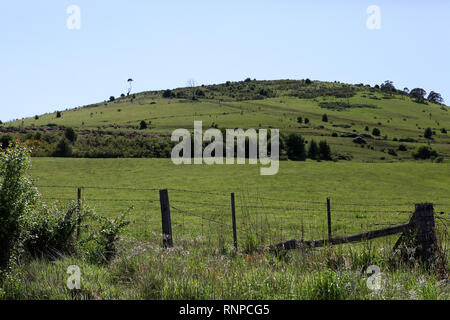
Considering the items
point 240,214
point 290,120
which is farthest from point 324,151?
point 240,214

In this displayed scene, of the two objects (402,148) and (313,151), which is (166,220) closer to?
(313,151)

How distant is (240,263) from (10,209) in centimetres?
448

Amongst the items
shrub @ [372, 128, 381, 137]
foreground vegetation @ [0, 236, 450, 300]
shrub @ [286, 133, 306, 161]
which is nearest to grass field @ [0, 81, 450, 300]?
foreground vegetation @ [0, 236, 450, 300]

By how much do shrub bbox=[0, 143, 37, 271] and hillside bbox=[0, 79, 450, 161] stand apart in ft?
177

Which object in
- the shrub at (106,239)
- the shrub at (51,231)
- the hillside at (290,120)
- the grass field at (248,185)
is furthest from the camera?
the hillside at (290,120)

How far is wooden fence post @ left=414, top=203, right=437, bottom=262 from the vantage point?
7.23 meters

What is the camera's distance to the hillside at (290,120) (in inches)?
3137

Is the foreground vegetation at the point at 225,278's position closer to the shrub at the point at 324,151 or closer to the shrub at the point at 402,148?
the shrub at the point at 324,151

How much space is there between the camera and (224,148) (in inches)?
2554

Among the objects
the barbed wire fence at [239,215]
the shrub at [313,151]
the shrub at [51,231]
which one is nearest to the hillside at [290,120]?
the shrub at [313,151]

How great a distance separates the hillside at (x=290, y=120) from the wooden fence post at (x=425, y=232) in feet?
187

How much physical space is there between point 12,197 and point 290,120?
10819 centimetres
